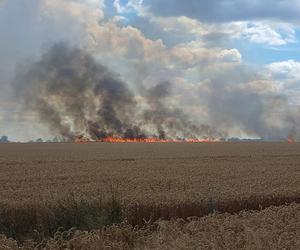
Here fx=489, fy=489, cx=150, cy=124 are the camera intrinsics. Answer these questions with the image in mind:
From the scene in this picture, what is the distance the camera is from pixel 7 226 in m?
14.5

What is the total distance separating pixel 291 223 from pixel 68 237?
164 inches

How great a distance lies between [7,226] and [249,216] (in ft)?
25.8

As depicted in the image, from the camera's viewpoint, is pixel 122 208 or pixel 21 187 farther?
pixel 21 187

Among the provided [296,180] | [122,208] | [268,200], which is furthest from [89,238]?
[296,180]

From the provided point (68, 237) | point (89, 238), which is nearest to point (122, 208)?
point (68, 237)

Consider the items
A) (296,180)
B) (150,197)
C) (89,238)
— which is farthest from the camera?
(296,180)

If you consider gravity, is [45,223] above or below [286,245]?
below

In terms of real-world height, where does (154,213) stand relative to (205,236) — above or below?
below

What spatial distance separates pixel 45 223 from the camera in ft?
45.8

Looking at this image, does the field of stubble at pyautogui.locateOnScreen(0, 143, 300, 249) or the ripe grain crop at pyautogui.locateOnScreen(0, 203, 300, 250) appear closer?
the ripe grain crop at pyautogui.locateOnScreen(0, 203, 300, 250)

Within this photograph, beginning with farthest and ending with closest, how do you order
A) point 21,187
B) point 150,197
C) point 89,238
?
point 21,187 < point 150,197 < point 89,238

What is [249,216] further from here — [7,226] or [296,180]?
[296,180]

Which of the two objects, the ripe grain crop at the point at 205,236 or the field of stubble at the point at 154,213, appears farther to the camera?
the field of stubble at the point at 154,213

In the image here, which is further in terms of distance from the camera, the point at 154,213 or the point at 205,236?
the point at 154,213
